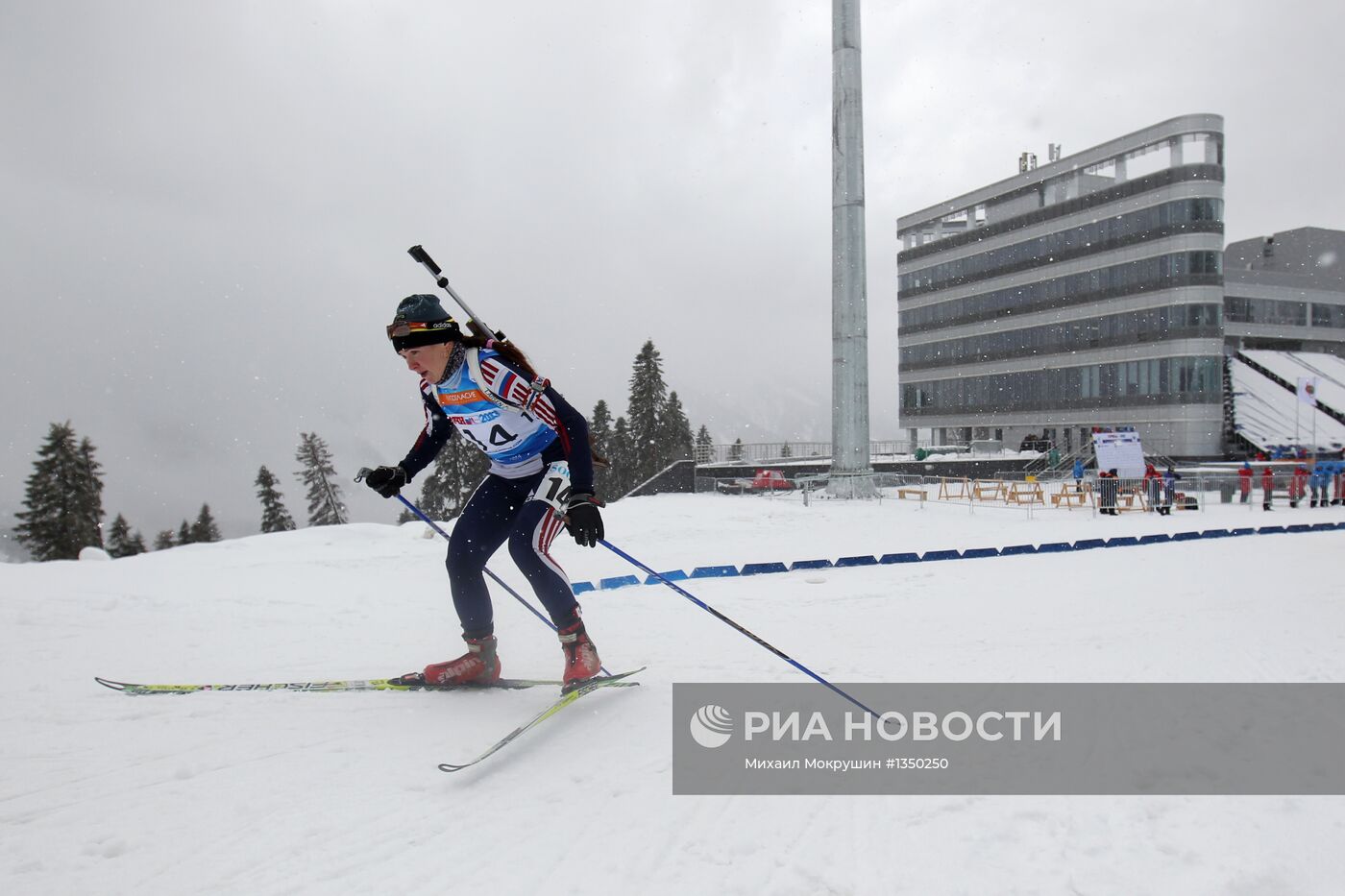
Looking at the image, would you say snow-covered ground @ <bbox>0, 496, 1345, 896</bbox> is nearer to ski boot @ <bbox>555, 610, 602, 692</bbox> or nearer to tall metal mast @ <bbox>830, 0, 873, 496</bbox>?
ski boot @ <bbox>555, 610, 602, 692</bbox>

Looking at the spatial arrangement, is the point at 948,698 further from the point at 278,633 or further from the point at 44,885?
the point at 278,633

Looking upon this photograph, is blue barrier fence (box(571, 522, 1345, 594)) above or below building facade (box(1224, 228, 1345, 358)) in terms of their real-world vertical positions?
below

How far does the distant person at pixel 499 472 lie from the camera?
3975 mm

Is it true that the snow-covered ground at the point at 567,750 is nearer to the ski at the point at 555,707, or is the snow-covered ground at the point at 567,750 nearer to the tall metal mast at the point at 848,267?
the ski at the point at 555,707

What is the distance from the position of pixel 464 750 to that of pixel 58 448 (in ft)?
185

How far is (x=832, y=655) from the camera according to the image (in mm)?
4848

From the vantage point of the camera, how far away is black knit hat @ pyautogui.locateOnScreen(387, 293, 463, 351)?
393cm

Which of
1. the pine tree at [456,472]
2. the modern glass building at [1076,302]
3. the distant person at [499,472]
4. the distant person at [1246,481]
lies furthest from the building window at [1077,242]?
the distant person at [499,472]

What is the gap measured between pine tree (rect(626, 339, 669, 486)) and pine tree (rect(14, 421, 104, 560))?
3409 cm

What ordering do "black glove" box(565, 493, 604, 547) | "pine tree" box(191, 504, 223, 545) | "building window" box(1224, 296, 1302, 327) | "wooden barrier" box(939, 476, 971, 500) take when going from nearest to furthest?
"black glove" box(565, 493, 604, 547) < "wooden barrier" box(939, 476, 971, 500) < "building window" box(1224, 296, 1302, 327) < "pine tree" box(191, 504, 223, 545)

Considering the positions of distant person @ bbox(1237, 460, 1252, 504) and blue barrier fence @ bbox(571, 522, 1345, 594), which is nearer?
blue barrier fence @ bbox(571, 522, 1345, 594)

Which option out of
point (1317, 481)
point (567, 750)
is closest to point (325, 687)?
point (567, 750)

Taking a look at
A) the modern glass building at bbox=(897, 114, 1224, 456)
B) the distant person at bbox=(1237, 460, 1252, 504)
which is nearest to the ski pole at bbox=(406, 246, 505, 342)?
the distant person at bbox=(1237, 460, 1252, 504)

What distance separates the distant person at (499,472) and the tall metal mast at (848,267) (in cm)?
1850
